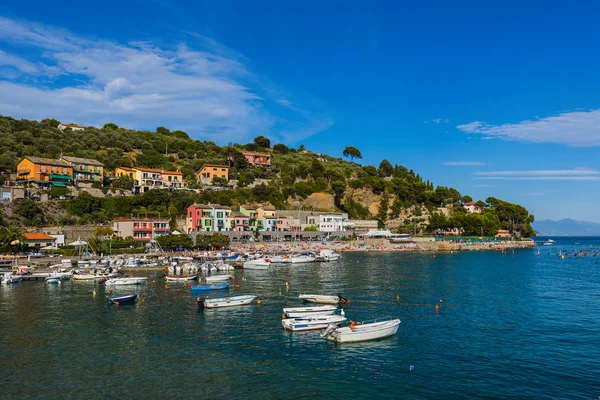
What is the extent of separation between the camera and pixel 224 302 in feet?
118

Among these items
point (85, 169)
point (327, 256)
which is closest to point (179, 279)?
point (327, 256)

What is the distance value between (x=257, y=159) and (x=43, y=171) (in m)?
55.2

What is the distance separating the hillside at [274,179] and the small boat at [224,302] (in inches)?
2086

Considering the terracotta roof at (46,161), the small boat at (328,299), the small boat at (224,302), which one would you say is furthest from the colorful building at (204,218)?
the small boat at (328,299)

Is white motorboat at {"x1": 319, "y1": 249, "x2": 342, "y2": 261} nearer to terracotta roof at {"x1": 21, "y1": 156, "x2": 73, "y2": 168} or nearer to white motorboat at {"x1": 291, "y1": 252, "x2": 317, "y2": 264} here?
white motorboat at {"x1": 291, "y1": 252, "x2": 317, "y2": 264}

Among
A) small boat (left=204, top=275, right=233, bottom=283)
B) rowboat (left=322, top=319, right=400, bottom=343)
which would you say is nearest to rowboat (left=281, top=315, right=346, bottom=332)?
rowboat (left=322, top=319, right=400, bottom=343)

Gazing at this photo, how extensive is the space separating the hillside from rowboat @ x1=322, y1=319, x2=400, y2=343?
65235 mm

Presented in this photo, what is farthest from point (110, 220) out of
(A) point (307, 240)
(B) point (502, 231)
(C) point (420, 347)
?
(B) point (502, 231)

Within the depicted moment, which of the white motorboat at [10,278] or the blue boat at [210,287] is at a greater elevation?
the white motorboat at [10,278]

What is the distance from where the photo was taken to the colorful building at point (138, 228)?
72.7m

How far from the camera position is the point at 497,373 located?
21.3 metres

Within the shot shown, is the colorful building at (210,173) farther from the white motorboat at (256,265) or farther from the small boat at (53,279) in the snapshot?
the small boat at (53,279)

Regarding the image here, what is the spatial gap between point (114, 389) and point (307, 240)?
77152 mm

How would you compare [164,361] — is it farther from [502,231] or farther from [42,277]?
[502,231]
